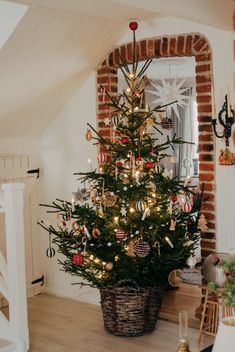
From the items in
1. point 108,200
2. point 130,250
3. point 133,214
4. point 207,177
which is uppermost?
point 207,177

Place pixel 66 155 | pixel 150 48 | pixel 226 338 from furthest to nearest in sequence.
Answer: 1. pixel 66 155
2. pixel 150 48
3. pixel 226 338

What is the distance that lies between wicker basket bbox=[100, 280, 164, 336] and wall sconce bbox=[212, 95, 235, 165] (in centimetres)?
115

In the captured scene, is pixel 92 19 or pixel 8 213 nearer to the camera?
pixel 8 213

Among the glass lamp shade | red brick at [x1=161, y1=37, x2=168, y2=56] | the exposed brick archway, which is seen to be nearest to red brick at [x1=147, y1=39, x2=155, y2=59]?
the exposed brick archway

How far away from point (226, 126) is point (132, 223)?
1048 millimetres

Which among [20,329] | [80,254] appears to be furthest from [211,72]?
[20,329]

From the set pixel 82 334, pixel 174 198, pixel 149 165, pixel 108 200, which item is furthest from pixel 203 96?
pixel 82 334

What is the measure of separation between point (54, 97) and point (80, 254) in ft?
5.56

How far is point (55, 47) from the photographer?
462 cm

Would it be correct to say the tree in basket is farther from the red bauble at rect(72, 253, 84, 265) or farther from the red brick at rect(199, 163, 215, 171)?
the red brick at rect(199, 163, 215, 171)

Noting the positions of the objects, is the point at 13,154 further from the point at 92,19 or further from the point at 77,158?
the point at 92,19

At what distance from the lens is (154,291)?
448 cm

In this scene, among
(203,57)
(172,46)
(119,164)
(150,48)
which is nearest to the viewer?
(119,164)

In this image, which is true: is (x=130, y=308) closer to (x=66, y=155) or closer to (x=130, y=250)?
(x=130, y=250)
